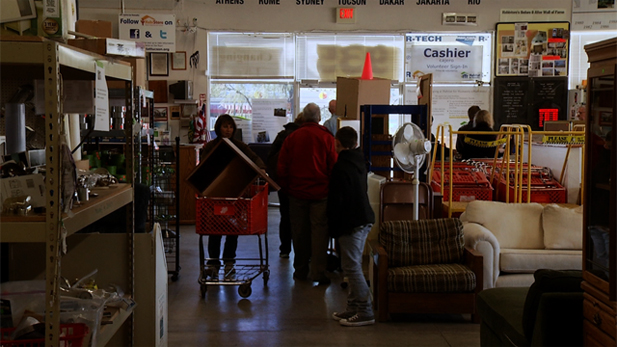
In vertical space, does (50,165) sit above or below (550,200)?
above

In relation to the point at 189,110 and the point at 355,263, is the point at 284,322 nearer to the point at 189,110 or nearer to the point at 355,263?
the point at 355,263

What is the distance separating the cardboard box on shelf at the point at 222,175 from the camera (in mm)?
5832

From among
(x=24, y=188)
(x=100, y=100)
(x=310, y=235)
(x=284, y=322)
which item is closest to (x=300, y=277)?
(x=310, y=235)

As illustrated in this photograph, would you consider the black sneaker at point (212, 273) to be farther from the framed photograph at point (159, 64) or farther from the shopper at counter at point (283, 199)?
the framed photograph at point (159, 64)

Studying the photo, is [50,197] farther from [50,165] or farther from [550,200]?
[550,200]

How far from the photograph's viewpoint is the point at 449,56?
1185 centimetres

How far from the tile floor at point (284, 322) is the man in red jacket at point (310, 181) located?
40 cm

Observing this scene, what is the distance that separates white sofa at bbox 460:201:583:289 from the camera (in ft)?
17.1

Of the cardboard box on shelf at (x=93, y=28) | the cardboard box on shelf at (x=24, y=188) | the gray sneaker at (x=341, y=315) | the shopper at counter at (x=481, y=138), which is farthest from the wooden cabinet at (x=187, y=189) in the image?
the cardboard box on shelf at (x=24, y=188)

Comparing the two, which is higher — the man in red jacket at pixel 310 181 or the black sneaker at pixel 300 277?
the man in red jacket at pixel 310 181

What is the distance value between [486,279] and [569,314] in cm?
219

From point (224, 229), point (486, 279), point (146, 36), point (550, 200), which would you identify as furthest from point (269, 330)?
point (146, 36)

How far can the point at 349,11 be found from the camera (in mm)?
11609

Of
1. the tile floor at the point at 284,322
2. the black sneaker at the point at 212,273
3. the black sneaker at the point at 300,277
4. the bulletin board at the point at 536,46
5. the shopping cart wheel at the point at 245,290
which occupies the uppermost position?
the bulletin board at the point at 536,46
